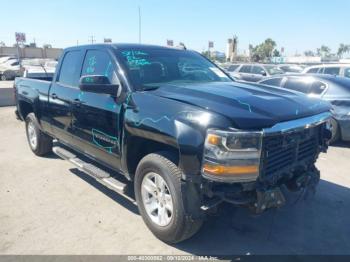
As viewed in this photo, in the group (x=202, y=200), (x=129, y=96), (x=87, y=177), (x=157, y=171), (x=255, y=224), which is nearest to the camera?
(x=202, y=200)

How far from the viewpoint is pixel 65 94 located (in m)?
4.91

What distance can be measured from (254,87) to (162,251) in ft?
6.66

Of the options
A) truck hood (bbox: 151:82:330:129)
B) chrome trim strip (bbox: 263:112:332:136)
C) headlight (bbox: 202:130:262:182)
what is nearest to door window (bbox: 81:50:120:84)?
truck hood (bbox: 151:82:330:129)

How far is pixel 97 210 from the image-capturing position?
4250mm

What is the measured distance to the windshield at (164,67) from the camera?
390 centimetres

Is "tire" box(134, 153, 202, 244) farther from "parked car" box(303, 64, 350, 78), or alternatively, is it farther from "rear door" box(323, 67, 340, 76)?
"rear door" box(323, 67, 340, 76)

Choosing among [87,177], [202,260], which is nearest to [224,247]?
[202,260]

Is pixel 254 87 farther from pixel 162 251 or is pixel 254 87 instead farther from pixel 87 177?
pixel 87 177

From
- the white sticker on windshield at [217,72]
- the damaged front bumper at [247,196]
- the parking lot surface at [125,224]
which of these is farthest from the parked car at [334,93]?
the damaged front bumper at [247,196]

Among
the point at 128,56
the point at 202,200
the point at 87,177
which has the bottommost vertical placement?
the point at 87,177

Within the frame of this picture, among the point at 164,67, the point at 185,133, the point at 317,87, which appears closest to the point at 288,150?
the point at 185,133

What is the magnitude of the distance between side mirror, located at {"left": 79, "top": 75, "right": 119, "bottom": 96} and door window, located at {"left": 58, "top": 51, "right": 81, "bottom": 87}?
3.79 ft

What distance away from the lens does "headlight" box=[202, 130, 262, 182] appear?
108 inches

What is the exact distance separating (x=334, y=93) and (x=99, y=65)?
17.1 ft
